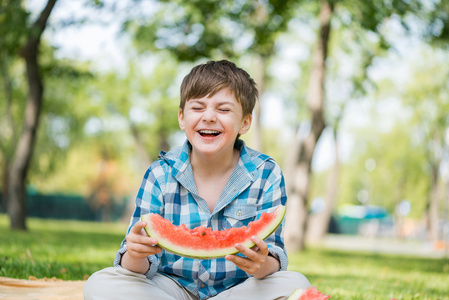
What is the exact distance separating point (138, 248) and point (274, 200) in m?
0.84

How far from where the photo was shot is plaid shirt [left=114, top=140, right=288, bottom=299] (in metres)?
2.85

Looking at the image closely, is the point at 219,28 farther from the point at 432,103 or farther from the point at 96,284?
the point at 432,103

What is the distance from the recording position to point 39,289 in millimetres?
3521

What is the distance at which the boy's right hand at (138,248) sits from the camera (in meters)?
2.43

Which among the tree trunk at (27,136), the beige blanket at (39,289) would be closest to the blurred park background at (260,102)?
the tree trunk at (27,136)

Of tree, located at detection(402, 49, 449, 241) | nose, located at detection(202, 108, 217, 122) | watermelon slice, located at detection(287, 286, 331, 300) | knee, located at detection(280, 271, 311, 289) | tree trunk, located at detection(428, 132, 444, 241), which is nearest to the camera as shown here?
watermelon slice, located at detection(287, 286, 331, 300)

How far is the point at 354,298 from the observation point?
402cm

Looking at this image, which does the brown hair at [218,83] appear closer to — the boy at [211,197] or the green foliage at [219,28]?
the boy at [211,197]

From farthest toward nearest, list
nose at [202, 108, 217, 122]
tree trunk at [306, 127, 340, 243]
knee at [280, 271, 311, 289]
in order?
tree trunk at [306, 127, 340, 243] → nose at [202, 108, 217, 122] → knee at [280, 271, 311, 289]

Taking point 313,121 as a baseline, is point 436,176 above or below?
below

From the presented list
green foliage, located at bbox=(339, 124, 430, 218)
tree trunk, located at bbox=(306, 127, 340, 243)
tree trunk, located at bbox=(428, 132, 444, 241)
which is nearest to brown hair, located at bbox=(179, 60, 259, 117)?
tree trunk, located at bbox=(306, 127, 340, 243)

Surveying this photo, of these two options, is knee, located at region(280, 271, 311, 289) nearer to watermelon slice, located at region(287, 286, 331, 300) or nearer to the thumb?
watermelon slice, located at region(287, 286, 331, 300)

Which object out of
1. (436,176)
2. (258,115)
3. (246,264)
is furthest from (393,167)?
(246,264)

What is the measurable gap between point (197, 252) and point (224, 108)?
0.84 metres
